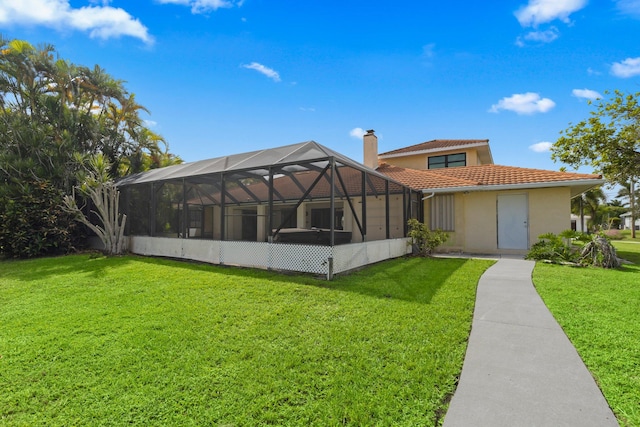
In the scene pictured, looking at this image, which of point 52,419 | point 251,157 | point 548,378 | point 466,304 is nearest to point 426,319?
point 466,304

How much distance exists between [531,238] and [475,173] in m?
4.10

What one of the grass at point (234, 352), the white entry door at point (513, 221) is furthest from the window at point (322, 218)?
the grass at point (234, 352)

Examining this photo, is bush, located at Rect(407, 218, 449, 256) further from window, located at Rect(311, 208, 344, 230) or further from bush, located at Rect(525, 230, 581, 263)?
window, located at Rect(311, 208, 344, 230)

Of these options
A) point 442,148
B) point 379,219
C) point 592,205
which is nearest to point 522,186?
point 379,219

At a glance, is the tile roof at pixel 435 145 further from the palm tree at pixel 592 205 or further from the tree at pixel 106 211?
the palm tree at pixel 592 205

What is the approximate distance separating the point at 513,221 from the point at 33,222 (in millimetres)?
19289

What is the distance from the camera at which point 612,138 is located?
47.7 ft

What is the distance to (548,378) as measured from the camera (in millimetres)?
2785

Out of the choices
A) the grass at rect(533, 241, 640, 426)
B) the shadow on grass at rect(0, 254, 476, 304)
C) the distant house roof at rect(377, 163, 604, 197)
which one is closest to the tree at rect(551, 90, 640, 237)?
the distant house roof at rect(377, 163, 604, 197)

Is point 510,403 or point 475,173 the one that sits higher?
point 475,173

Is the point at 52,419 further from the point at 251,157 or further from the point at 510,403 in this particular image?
the point at 251,157

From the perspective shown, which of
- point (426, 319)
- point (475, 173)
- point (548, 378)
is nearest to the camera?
point (548, 378)

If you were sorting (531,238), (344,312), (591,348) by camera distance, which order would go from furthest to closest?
(531,238), (344,312), (591,348)

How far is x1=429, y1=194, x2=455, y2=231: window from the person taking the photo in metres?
12.6
